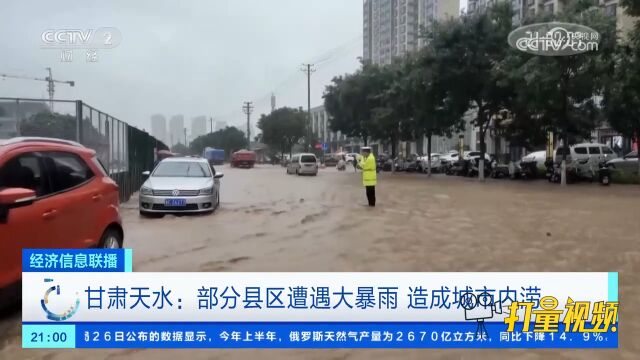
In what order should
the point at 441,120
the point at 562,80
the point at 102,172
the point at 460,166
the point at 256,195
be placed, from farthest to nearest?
1. the point at 460,166
2. the point at 441,120
3. the point at 562,80
4. the point at 256,195
5. the point at 102,172

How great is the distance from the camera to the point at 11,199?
4250 mm

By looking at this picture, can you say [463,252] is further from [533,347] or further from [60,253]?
[60,253]

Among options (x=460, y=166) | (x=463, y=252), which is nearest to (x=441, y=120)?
(x=460, y=166)

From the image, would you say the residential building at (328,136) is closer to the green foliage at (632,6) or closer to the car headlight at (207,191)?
the green foliage at (632,6)

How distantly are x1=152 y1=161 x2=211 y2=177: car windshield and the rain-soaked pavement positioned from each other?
108 centimetres

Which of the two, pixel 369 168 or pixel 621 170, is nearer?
pixel 369 168

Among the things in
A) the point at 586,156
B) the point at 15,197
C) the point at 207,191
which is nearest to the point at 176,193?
the point at 207,191

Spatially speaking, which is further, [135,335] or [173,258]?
[173,258]

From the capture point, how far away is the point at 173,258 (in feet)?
26.3

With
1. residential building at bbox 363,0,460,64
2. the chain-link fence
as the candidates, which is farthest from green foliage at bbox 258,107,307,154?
the chain-link fence

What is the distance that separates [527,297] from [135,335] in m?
2.98

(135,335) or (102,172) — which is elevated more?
(102,172)

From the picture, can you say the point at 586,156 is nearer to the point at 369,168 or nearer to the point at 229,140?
the point at 369,168

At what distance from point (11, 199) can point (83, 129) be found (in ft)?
27.1
